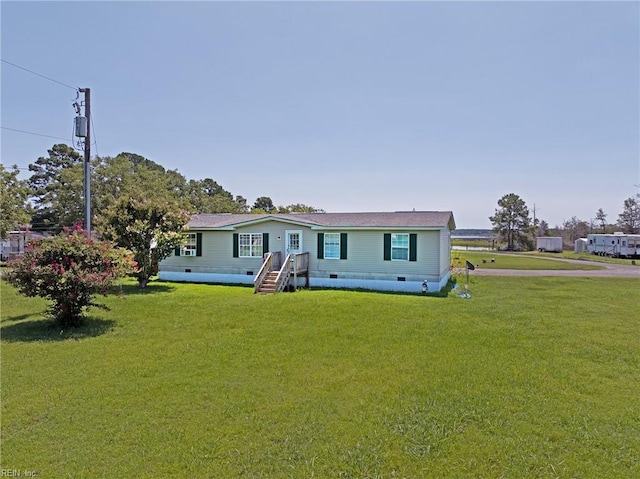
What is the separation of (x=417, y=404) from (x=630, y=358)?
4.76 metres

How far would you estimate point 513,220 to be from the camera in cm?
5516

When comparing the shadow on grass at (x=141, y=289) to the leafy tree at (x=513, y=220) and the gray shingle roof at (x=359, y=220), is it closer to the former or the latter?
the gray shingle roof at (x=359, y=220)

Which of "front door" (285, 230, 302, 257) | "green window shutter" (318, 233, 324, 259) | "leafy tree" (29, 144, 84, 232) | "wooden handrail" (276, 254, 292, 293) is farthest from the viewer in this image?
"leafy tree" (29, 144, 84, 232)

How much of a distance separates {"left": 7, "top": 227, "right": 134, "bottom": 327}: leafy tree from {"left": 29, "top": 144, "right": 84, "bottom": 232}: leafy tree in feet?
43.5

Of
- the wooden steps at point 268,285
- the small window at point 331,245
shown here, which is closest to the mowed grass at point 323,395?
the wooden steps at point 268,285

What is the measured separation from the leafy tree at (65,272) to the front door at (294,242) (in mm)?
8628

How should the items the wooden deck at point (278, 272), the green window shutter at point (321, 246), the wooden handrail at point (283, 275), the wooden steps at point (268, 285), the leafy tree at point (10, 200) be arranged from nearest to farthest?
the wooden steps at point (268, 285) → the wooden deck at point (278, 272) → the wooden handrail at point (283, 275) → the green window shutter at point (321, 246) → the leafy tree at point (10, 200)

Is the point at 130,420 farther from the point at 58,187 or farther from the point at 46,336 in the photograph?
the point at 58,187

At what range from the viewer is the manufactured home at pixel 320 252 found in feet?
52.6

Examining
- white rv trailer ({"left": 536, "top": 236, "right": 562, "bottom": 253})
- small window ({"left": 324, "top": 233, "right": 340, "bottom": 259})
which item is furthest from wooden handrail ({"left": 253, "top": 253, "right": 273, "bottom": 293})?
white rv trailer ({"left": 536, "top": 236, "right": 562, "bottom": 253})

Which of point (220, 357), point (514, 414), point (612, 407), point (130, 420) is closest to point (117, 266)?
point (220, 357)

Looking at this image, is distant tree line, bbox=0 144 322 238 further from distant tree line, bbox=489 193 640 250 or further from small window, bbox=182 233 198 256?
distant tree line, bbox=489 193 640 250

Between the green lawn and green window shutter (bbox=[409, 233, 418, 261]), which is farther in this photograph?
the green lawn

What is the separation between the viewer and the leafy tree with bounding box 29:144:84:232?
32875mm
